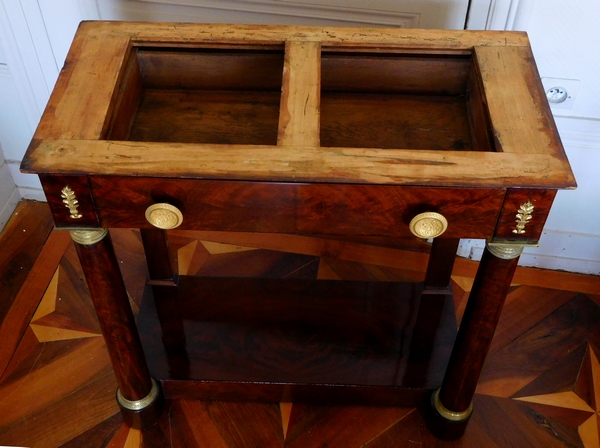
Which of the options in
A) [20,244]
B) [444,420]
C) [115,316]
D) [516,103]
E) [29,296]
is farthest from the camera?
[20,244]

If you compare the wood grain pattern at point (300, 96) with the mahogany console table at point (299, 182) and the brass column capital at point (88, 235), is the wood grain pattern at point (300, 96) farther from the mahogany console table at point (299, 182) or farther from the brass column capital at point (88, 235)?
the brass column capital at point (88, 235)

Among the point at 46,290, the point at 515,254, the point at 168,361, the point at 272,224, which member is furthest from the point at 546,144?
the point at 46,290

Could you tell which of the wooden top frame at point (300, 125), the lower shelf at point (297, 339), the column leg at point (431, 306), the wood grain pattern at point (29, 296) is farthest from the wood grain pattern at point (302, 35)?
the wood grain pattern at point (29, 296)

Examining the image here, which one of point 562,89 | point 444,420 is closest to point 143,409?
point 444,420

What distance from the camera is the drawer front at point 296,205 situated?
0.83 meters

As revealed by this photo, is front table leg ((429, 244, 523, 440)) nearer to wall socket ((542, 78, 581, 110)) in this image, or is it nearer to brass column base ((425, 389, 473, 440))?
brass column base ((425, 389, 473, 440))

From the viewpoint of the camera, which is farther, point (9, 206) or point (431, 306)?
point (9, 206)

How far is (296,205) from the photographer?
850mm

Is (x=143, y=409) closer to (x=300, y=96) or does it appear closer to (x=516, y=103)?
(x=300, y=96)

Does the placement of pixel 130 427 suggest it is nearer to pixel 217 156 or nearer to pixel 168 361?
pixel 168 361

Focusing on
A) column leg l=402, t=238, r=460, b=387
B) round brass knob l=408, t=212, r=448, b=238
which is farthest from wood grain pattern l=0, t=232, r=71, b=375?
round brass knob l=408, t=212, r=448, b=238

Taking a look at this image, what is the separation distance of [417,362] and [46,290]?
865 mm

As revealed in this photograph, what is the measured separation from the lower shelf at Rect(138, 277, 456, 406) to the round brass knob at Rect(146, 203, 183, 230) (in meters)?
0.46

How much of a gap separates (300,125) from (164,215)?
221mm
